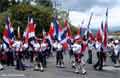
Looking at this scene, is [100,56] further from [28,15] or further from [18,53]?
[28,15]

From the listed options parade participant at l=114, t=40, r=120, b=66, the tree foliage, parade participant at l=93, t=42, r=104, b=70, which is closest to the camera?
parade participant at l=93, t=42, r=104, b=70

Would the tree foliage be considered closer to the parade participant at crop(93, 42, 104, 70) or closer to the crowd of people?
the crowd of people

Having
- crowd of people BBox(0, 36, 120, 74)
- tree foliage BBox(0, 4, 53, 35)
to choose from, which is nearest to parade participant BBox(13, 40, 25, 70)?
crowd of people BBox(0, 36, 120, 74)

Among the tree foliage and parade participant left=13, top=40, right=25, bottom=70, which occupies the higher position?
the tree foliage

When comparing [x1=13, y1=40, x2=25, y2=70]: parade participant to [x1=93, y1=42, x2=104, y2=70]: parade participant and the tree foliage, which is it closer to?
[x1=93, y1=42, x2=104, y2=70]: parade participant

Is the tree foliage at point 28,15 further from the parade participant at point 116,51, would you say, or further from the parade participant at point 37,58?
the parade participant at point 37,58

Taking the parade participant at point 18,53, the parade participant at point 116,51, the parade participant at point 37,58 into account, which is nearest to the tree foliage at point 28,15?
the parade participant at point 116,51

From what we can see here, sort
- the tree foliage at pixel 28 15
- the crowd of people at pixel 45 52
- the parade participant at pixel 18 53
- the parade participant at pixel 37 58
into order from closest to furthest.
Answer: the crowd of people at pixel 45 52, the parade participant at pixel 37 58, the parade participant at pixel 18 53, the tree foliage at pixel 28 15

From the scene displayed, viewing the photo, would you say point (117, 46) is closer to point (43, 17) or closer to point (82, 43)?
point (82, 43)

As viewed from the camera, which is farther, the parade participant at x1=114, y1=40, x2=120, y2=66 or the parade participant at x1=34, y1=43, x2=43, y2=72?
the parade participant at x1=114, y1=40, x2=120, y2=66

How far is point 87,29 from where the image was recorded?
88.7ft

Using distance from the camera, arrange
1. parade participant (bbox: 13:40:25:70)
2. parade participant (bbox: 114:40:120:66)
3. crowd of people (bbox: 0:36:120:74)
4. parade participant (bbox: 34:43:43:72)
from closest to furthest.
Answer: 1. crowd of people (bbox: 0:36:120:74)
2. parade participant (bbox: 34:43:43:72)
3. parade participant (bbox: 13:40:25:70)
4. parade participant (bbox: 114:40:120:66)

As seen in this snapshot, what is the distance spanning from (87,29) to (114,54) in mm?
2511

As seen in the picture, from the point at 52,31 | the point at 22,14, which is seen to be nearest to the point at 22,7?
the point at 22,14
